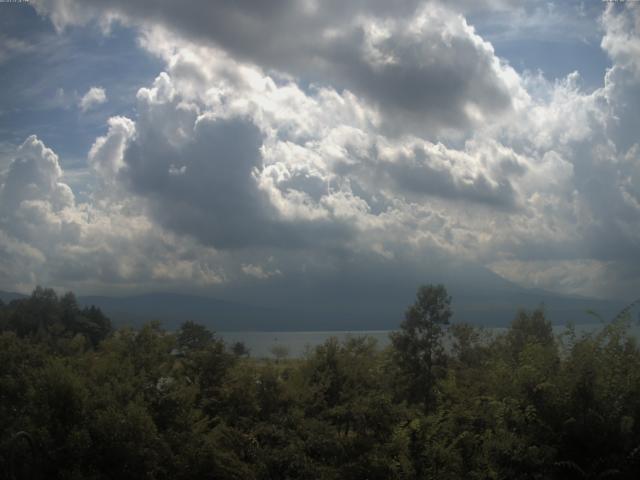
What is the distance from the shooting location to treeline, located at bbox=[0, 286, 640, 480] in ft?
38.1

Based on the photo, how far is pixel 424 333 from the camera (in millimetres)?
41875

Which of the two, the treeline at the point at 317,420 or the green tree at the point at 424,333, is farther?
the green tree at the point at 424,333

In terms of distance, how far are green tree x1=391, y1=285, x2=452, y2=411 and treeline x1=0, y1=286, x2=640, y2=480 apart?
773 inches

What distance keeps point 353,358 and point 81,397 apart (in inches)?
401

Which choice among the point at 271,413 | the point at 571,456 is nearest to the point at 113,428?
the point at 271,413

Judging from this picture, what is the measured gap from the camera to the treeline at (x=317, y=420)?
38.1 ft

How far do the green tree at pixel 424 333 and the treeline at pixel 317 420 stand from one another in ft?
64.4

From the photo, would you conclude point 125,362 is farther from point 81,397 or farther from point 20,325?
point 20,325

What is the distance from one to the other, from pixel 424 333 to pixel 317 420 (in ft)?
90.2

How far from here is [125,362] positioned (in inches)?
712

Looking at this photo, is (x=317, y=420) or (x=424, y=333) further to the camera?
(x=424, y=333)

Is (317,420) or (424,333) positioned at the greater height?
(424,333)

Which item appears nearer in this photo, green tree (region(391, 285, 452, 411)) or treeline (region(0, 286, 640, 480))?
treeline (region(0, 286, 640, 480))

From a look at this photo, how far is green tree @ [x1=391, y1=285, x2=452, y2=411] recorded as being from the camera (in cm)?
4022
